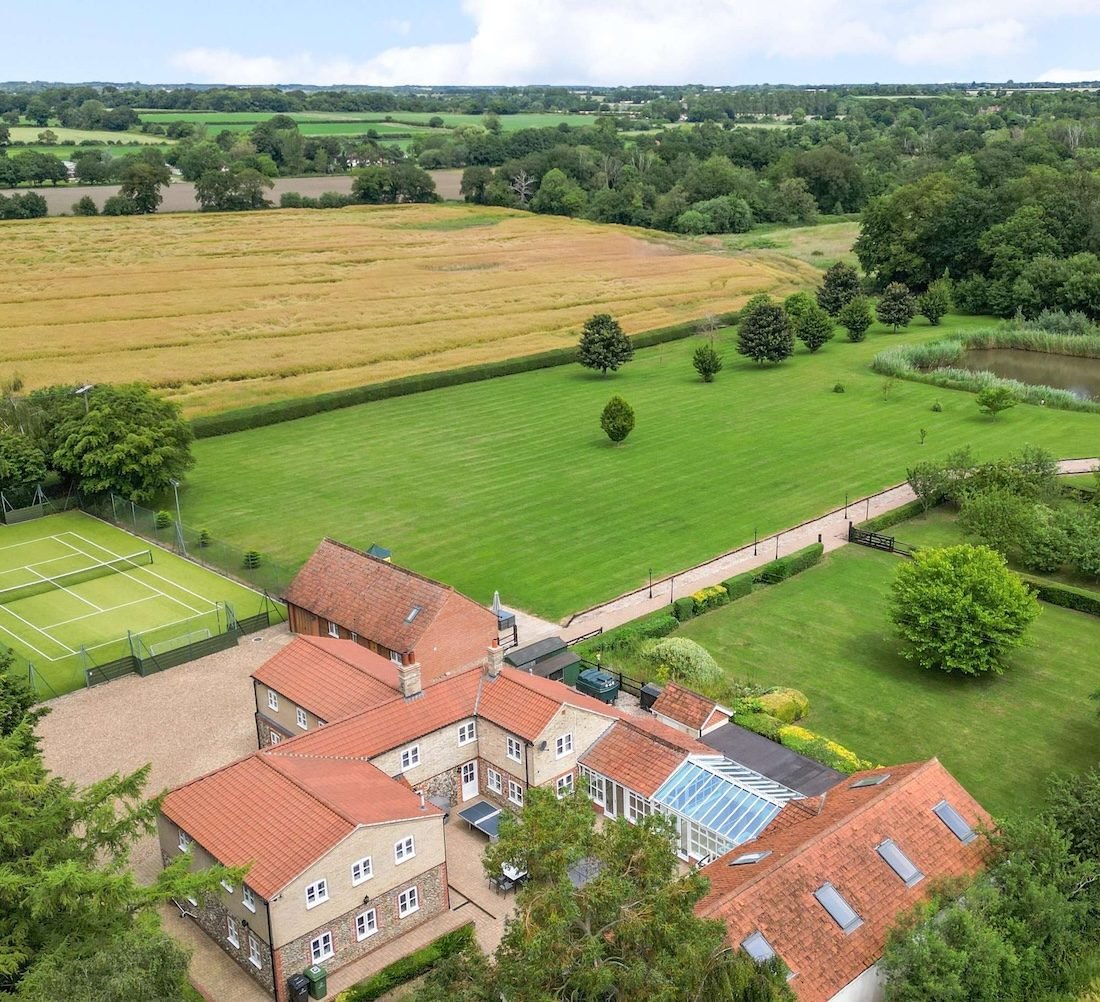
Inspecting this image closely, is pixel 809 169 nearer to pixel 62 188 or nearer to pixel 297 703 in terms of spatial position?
pixel 62 188

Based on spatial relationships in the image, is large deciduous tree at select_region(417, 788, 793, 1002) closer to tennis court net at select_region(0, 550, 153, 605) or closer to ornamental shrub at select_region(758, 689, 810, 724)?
ornamental shrub at select_region(758, 689, 810, 724)

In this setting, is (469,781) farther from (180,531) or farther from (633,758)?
(180,531)

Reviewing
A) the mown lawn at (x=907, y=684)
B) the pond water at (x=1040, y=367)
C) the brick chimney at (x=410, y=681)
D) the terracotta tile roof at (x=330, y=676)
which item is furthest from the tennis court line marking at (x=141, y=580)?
the pond water at (x=1040, y=367)

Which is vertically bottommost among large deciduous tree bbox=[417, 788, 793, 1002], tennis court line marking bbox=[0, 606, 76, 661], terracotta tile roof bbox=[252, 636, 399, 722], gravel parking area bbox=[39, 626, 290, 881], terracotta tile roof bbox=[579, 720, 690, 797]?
tennis court line marking bbox=[0, 606, 76, 661]

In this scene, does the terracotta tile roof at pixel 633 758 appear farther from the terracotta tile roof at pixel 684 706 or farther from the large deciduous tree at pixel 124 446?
the large deciduous tree at pixel 124 446

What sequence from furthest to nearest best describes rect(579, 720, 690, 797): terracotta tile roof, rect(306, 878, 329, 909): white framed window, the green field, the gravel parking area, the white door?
1. the green field
2. the gravel parking area
3. the white door
4. rect(579, 720, 690, 797): terracotta tile roof
5. rect(306, 878, 329, 909): white framed window

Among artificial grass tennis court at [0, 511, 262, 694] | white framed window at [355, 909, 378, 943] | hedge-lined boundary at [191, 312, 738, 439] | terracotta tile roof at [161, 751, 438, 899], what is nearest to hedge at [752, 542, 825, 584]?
artificial grass tennis court at [0, 511, 262, 694]

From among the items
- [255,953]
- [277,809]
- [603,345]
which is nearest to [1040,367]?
[603,345]
